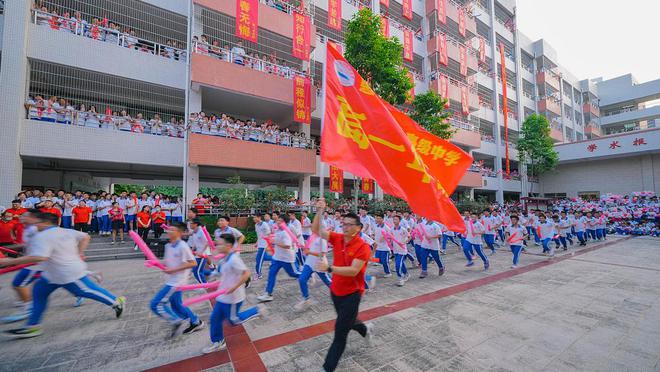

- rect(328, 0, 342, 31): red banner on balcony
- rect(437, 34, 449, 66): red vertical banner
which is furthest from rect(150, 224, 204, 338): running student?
rect(437, 34, 449, 66): red vertical banner

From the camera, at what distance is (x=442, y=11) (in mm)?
22891

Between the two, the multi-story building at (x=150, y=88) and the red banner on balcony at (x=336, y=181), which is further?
the red banner on balcony at (x=336, y=181)

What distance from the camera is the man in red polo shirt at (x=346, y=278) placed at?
286 cm

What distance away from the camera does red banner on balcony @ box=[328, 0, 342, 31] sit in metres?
16.8

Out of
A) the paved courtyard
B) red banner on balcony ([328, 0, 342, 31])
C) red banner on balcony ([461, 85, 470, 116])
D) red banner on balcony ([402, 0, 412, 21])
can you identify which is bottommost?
the paved courtyard

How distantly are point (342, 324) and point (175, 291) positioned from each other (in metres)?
2.49

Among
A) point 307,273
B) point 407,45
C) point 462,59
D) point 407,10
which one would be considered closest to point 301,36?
point 407,45

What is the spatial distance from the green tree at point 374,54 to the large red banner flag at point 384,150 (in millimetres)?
8755

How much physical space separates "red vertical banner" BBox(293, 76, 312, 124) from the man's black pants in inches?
500

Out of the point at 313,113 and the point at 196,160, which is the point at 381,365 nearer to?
the point at 196,160

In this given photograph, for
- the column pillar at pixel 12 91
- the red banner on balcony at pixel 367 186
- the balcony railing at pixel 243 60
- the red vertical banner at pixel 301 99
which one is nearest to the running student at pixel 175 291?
the column pillar at pixel 12 91

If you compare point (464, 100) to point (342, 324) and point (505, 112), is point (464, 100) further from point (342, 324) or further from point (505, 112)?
point (342, 324)

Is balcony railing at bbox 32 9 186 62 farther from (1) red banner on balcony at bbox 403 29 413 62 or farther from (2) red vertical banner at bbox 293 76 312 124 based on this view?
(1) red banner on balcony at bbox 403 29 413 62

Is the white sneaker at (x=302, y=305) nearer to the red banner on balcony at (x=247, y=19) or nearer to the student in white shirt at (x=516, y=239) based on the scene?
the student in white shirt at (x=516, y=239)
